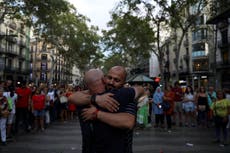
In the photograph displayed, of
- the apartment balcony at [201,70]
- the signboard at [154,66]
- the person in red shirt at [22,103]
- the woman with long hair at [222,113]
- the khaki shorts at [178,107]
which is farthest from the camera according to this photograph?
the signboard at [154,66]

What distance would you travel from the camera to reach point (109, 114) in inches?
84.2

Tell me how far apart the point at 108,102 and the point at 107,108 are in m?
0.05

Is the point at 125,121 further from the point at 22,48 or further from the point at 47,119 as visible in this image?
the point at 22,48

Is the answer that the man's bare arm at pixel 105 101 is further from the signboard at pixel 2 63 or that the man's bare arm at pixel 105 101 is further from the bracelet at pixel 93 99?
the signboard at pixel 2 63

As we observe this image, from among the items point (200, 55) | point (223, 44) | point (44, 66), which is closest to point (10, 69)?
point (44, 66)

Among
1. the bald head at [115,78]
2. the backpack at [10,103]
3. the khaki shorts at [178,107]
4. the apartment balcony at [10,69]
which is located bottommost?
the khaki shorts at [178,107]

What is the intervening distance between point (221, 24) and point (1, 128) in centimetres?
3636

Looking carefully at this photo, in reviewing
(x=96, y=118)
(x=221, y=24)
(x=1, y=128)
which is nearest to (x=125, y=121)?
(x=96, y=118)

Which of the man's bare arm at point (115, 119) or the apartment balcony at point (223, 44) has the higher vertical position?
the apartment balcony at point (223, 44)

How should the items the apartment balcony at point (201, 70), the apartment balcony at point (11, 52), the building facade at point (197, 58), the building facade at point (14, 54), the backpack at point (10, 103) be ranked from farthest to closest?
the apartment balcony at point (11, 52) → the building facade at point (14, 54) → the apartment balcony at point (201, 70) → the building facade at point (197, 58) → the backpack at point (10, 103)

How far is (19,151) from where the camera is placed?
24.5ft

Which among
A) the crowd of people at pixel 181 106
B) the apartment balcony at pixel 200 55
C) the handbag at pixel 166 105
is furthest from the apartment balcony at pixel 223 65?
the handbag at pixel 166 105

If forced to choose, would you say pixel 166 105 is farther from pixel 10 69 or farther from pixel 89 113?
pixel 10 69

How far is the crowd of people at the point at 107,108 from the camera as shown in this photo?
2.19 metres
